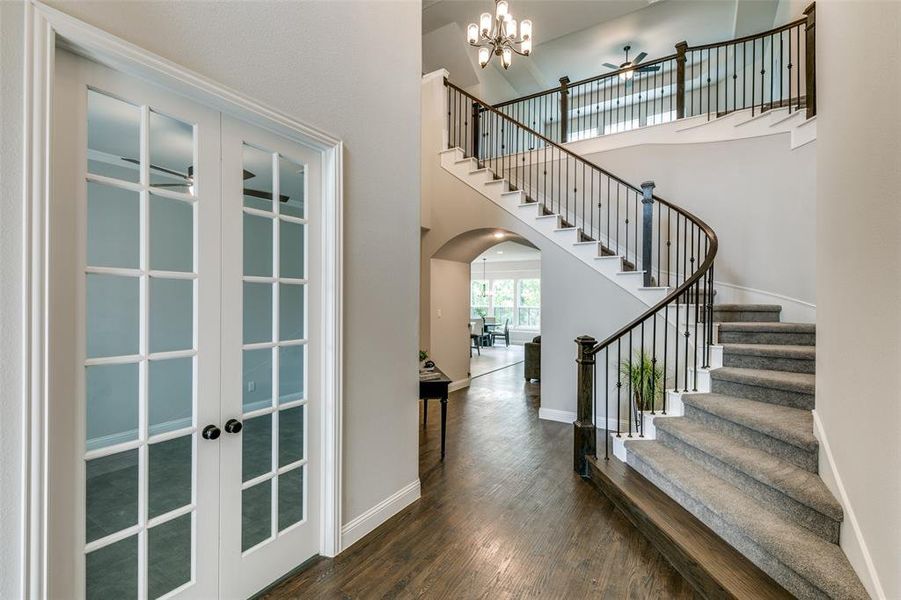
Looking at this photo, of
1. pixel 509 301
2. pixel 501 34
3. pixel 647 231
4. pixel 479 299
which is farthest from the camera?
pixel 479 299

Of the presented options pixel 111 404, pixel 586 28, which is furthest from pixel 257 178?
pixel 586 28

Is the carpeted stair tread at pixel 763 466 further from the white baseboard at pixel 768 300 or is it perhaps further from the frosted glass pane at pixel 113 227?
the frosted glass pane at pixel 113 227

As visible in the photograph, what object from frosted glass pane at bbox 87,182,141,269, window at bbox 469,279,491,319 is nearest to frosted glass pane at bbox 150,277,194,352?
frosted glass pane at bbox 87,182,141,269

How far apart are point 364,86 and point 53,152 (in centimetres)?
169

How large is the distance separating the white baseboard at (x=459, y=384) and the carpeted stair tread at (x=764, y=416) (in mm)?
4054

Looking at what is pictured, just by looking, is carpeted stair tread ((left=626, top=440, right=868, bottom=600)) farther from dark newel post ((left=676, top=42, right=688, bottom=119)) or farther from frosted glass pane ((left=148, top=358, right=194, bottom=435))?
dark newel post ((left=676, top=42, right=688, bottom=119))

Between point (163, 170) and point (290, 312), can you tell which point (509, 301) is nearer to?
point (290, 312)

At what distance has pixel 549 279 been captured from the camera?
5.22 m

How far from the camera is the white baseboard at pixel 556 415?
16.7ft

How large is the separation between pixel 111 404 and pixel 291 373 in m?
0.78

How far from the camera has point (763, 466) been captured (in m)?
2.28

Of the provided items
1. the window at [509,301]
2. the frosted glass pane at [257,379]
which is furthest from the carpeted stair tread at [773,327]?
the window at [509,301]

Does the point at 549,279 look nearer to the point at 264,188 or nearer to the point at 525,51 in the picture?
the point at 525,51

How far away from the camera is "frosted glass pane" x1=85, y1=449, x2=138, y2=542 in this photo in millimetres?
1463
